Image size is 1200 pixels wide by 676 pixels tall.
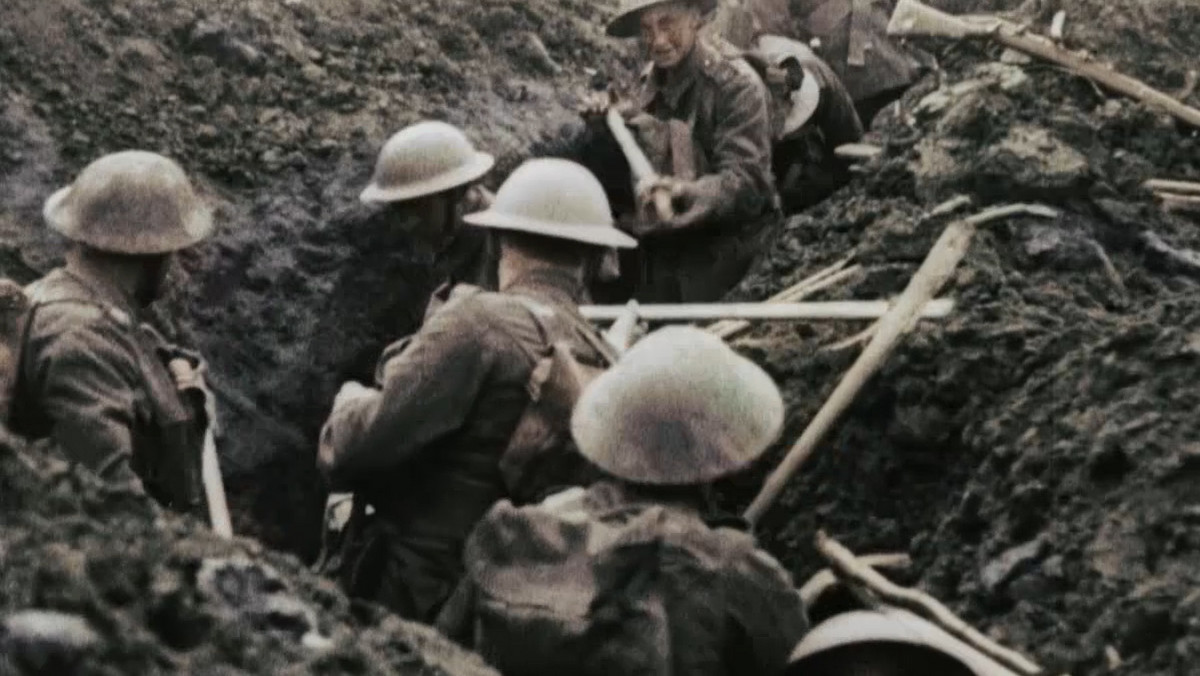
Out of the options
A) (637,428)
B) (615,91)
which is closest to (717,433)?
(637,428)

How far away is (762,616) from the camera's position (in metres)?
4.31

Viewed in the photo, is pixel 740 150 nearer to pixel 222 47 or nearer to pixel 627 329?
pixel 627 329

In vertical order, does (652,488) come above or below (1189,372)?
above

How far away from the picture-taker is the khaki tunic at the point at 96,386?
213 inches

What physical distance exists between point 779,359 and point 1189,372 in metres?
1.84

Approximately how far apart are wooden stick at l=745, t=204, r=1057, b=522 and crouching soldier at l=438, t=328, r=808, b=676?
61.1 inches

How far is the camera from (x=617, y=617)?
424 cm

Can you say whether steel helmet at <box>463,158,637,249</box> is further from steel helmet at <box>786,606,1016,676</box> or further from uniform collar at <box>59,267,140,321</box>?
steel helmet at <box>786,606,1016,676</box>

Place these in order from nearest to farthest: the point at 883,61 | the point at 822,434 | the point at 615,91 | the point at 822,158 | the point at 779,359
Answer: the point at 822,434
the point at 779,359
the point at 615,91
the point at 822,158
the point at 883,61

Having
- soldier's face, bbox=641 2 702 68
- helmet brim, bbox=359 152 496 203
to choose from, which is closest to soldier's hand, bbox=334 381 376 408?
helmet brim, bbox=359 152 496 203

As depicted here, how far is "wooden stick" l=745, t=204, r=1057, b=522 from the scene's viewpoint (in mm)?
6230

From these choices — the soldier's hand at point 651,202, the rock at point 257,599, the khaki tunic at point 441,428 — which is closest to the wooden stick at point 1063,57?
the soldier's hand at point 651,202

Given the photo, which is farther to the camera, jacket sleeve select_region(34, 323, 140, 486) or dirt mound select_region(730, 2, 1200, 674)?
jacket sleeve select_region(34, 323, 140, 486)

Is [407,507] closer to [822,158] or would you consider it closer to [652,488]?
[652,488]
